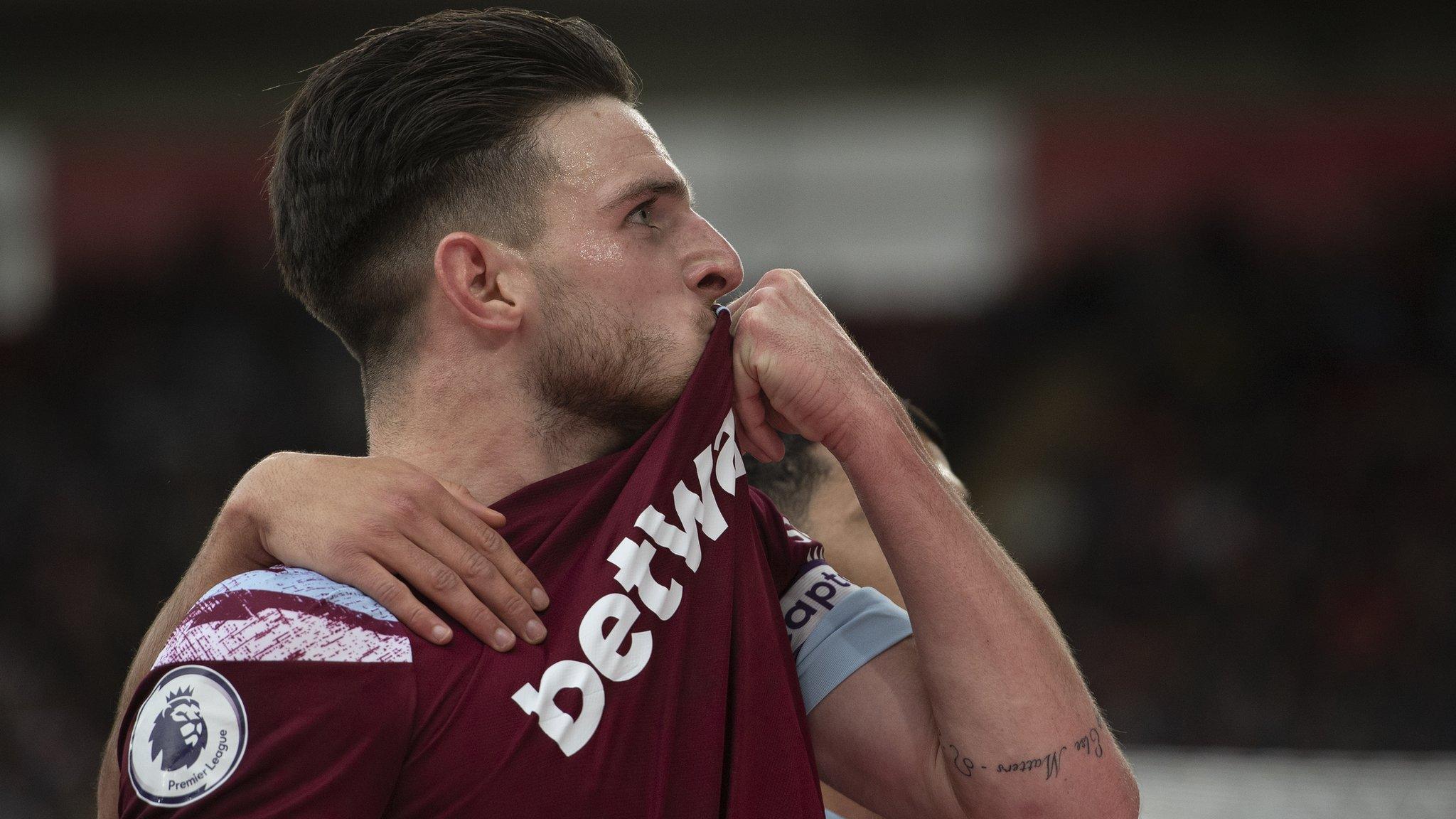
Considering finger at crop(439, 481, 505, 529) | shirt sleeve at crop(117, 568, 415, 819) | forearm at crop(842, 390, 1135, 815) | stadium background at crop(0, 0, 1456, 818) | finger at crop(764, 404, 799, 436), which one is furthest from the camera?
stadium background at crop(0, 0, 1456, 818)

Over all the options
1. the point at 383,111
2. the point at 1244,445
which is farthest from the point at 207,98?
the point at 383,111

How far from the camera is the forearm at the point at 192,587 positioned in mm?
1753

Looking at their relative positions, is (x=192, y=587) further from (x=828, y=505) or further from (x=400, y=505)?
(x=828, y=505)

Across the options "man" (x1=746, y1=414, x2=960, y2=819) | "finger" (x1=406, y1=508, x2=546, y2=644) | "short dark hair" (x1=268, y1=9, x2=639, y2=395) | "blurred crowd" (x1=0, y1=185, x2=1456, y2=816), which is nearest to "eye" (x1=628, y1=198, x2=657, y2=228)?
"short dark hair" (x1=268, y1=9, x2=639, y2=395)

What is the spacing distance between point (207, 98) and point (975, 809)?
39.4 feet

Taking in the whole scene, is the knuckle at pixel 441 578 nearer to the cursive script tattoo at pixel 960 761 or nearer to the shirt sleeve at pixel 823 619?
the shirt sleeve at pixel 823 619

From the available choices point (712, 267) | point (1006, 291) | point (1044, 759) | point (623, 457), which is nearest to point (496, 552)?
point (623, 457)

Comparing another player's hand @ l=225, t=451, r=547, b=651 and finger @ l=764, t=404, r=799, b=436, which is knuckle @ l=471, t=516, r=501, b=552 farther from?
finger @ l=764, t=404, r=799, b=436

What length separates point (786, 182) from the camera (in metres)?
11.9

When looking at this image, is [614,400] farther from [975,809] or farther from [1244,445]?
[1244,445]

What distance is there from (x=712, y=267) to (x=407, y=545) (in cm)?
58

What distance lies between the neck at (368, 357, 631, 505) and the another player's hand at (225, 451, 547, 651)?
0.13 m

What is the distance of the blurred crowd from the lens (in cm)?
876

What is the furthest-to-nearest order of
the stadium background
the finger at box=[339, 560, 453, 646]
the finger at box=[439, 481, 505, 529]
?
the stadium background
the finger at box=[439, 481, 505, 529]
the finger at box=[339, 560, 453, 646]
